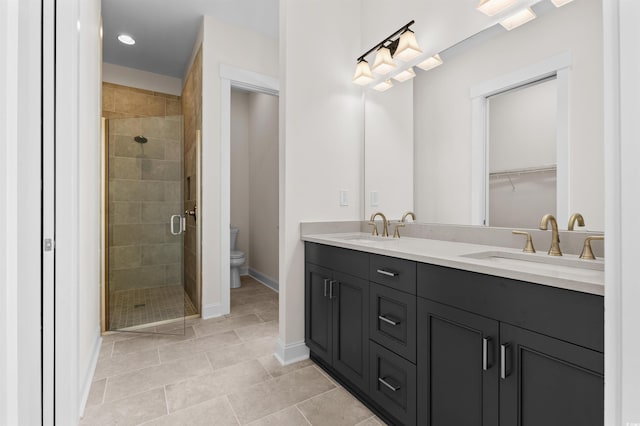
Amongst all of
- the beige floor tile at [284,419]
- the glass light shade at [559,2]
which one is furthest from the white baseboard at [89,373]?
the glass light shade at [559,2]

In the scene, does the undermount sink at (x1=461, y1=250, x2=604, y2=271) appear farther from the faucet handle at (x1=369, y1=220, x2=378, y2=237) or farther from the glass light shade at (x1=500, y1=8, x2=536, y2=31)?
the glass light shade at (x1=500, y1=8, x2=536, y2=31)

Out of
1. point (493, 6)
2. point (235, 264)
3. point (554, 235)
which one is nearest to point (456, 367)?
point (554, 235)

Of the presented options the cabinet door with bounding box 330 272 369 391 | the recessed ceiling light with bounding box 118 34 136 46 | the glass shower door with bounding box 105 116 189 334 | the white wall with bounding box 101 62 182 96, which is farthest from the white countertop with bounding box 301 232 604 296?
the white wall with bounding box 101 62 182 96

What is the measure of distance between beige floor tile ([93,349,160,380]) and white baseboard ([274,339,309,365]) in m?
0.83

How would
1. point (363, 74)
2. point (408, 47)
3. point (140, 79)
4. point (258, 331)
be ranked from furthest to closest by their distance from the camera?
point (140, 79)
point (258, 331)
point (363, 74)
point (408, 47)

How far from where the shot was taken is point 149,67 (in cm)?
409

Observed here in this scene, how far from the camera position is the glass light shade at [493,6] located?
58.7 inches

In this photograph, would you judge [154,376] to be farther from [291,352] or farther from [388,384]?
[388,384]

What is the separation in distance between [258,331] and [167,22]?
3.19 meters

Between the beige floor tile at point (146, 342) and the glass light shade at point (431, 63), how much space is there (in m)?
2.67

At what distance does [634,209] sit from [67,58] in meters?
1.91

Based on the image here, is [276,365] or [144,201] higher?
[144,201]

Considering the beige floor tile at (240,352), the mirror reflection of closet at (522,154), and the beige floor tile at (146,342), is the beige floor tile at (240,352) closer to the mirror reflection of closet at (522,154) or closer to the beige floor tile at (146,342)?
the beige floor tile at (146,342)

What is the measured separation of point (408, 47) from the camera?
75.4 inches
